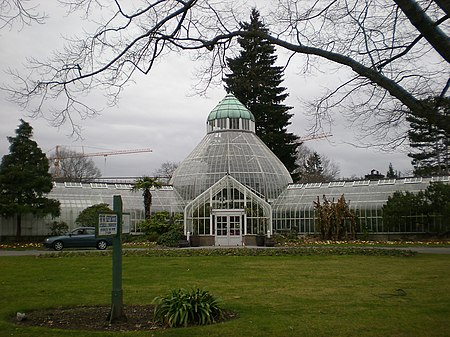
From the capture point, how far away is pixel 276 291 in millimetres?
12016

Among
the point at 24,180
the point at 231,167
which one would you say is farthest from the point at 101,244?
the point at 231,167

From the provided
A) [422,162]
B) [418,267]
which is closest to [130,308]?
[418,267]

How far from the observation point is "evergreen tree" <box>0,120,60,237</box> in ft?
108

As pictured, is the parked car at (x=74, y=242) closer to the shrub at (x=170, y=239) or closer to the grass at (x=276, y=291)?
the shrub at (x=170, y=239)

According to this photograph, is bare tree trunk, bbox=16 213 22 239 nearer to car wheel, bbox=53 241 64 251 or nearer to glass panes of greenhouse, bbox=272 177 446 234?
car wheel, bbox=53 241 64 251

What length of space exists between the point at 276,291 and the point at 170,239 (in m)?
21.3

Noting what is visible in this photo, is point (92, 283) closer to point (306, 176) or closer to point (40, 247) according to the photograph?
point (40, 247)

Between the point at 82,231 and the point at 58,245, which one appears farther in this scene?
the point at 82,231

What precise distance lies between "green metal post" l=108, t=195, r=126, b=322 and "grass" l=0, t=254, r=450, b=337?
3.21ft

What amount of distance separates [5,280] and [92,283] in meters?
2.81

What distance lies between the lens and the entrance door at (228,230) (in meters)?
34.8

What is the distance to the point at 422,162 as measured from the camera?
51500 millimetres

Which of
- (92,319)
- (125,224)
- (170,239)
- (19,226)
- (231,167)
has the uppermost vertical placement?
(231,167)

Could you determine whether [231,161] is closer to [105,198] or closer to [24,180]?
[105,198]
